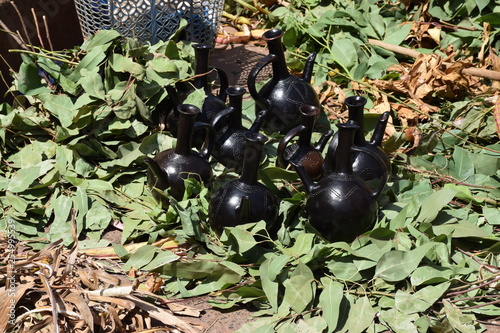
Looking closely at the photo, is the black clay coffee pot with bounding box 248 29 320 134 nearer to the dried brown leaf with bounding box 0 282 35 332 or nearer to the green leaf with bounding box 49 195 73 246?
the green leaf with bounding box 49 195 73 246

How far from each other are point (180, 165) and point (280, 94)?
69 centimetres

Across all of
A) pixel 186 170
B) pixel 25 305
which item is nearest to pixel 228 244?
pixel 186 170

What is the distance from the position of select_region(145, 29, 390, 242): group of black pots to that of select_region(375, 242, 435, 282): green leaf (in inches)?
7.1

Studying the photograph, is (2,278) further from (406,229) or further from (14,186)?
(406,229)

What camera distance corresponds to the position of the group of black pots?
2.13 m

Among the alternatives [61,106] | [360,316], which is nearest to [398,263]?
[360,316]

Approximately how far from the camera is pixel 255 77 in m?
2.78

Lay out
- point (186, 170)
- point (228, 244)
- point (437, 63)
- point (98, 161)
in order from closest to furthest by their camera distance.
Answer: point (228, 244), point (186, 170), point (98, 161), point (437, 63)

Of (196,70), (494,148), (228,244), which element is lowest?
(494,148)

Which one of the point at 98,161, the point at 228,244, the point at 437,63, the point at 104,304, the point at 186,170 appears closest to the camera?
the point at 104,304

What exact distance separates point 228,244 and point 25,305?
670mm

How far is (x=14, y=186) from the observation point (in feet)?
8.09

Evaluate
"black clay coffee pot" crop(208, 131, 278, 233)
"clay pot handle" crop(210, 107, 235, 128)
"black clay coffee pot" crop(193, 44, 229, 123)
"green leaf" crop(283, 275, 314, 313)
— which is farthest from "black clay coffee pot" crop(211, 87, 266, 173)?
"green leaf" crop(283, 275, 314, 313)

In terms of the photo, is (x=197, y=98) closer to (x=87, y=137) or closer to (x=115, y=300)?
(x=87, y=137)
